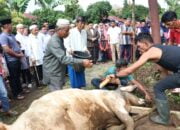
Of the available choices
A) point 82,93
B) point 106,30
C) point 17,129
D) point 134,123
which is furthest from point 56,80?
point 106,30

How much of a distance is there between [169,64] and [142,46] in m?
0.50

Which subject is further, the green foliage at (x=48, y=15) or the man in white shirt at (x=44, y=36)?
the green foliage at (x=48, y=15)

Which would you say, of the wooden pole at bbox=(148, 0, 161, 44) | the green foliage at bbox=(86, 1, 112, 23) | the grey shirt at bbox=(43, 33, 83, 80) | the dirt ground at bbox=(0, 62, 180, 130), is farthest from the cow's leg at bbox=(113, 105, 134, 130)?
the green foliage at bbox=(86, 1, 112, 23)

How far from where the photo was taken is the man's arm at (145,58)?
17.7 ft

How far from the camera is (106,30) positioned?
16.9 meters

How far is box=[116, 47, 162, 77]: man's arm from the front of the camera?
539cm

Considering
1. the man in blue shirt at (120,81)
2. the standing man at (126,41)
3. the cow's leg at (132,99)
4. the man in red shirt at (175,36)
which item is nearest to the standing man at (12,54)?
the man in blue shirt at (120,81)

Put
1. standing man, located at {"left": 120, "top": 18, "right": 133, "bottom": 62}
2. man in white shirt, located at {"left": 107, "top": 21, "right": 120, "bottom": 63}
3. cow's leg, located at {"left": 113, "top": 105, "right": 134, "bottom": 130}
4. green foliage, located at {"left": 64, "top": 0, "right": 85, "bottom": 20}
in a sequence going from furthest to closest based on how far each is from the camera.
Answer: green foliage, located at {"left": 64, "top": 0, "right": 85, "bottom": 20}
man in white shirt, located at {"left": 107, "top": 21, "right": 120, "bottom": 63}
standing man, located at {"left": 120, "top": 18, "right": 133, "bottom": 62}
cow's leg, located at {"left": 113, "top": 105, "right": 134, "bottom": 130}

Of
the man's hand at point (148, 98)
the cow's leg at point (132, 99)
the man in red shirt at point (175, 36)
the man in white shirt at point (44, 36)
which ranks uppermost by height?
the man in red shirt at point (175, 36)

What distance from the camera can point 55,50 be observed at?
6516 mm

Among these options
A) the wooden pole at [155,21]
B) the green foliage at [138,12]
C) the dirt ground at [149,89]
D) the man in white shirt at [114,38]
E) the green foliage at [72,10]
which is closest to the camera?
the dirt ground at [149,89]

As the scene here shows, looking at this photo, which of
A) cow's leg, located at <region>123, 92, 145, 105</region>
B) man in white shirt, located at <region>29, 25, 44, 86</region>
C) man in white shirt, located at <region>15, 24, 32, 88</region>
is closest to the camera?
cow's leg, located at <region>123, 92, 145, 105</region>

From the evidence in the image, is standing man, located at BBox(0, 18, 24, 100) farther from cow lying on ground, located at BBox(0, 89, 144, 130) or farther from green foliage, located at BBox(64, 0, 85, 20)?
green foliage, located at BBox(64, 0, 85, 20)

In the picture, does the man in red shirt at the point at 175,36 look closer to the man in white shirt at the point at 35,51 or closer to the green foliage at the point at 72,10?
the man in white shirt at the point at 35,51
